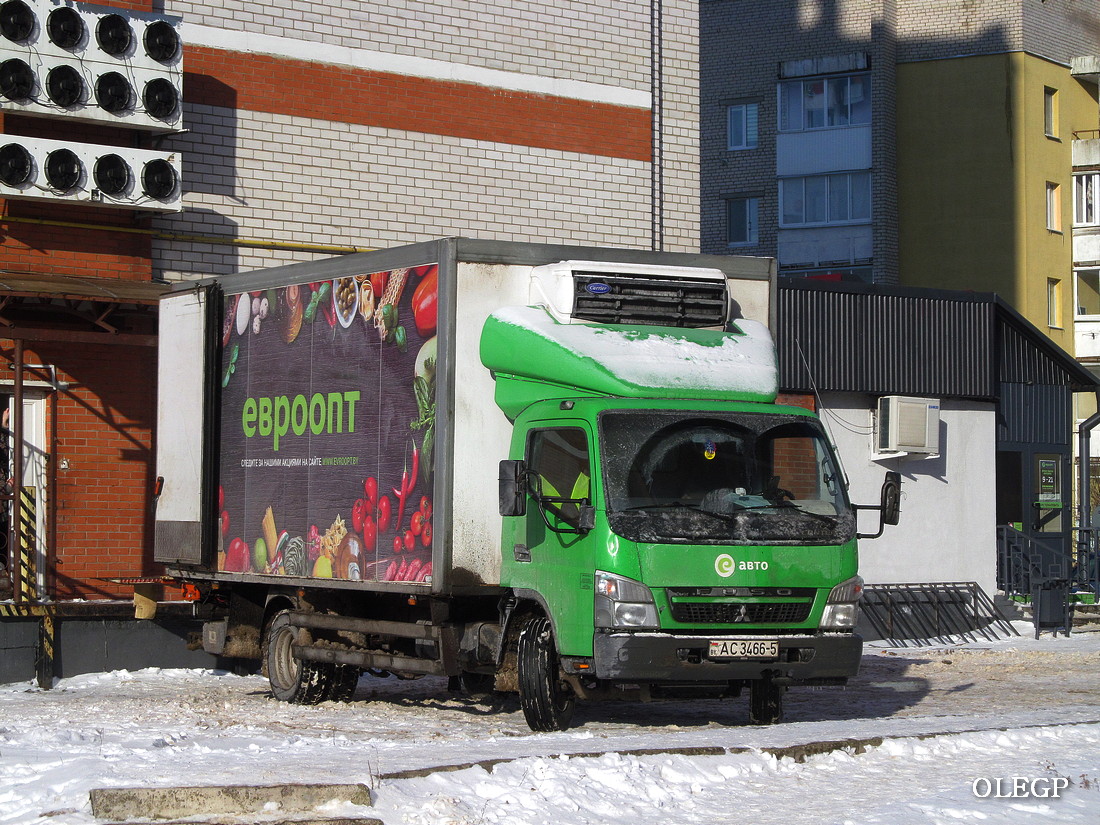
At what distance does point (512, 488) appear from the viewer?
415 inches

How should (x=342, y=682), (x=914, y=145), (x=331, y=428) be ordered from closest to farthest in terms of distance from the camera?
(x=331, y=428)
(x=342, y=682)
(x=914, y=145)

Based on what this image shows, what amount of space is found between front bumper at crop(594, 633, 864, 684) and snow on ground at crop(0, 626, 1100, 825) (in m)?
0.37

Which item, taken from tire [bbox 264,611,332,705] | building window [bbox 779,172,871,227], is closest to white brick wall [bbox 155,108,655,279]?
tire [bbox 264,611,332,705]

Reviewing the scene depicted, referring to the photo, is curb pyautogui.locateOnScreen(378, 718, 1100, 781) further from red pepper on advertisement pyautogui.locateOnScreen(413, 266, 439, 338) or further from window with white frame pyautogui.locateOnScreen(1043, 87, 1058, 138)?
window with white frame pyautogui.locateOnScreen(1043, 87, 1058, 138)

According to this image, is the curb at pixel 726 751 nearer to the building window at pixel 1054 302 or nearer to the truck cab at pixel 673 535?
the truck cab at pixel 673 535

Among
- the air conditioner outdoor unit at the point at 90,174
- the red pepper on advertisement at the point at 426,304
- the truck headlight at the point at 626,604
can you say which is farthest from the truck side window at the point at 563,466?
the air conditioner outdoor unit at the point at 90,174

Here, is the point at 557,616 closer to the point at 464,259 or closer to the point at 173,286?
the point at 464,259

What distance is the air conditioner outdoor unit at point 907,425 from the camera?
72.3 feet

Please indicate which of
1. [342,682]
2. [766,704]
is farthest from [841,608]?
[342,682]

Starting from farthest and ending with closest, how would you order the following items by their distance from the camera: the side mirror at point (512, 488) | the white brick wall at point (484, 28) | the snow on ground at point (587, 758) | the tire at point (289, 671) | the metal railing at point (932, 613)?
1. the metal railing at point (932, 613)
2. the white brick wall at point (484, 28)
3. the tire at point (289, 671)
4. the side mirror at point (512, 488)
5. the snow on ground at point (587, 758)

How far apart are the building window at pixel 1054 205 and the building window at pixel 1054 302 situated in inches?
60.8

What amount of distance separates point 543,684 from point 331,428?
118 inches

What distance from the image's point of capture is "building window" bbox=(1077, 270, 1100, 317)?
45031 millimetres

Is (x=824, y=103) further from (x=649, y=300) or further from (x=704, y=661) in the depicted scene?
(x=704, y=661)
